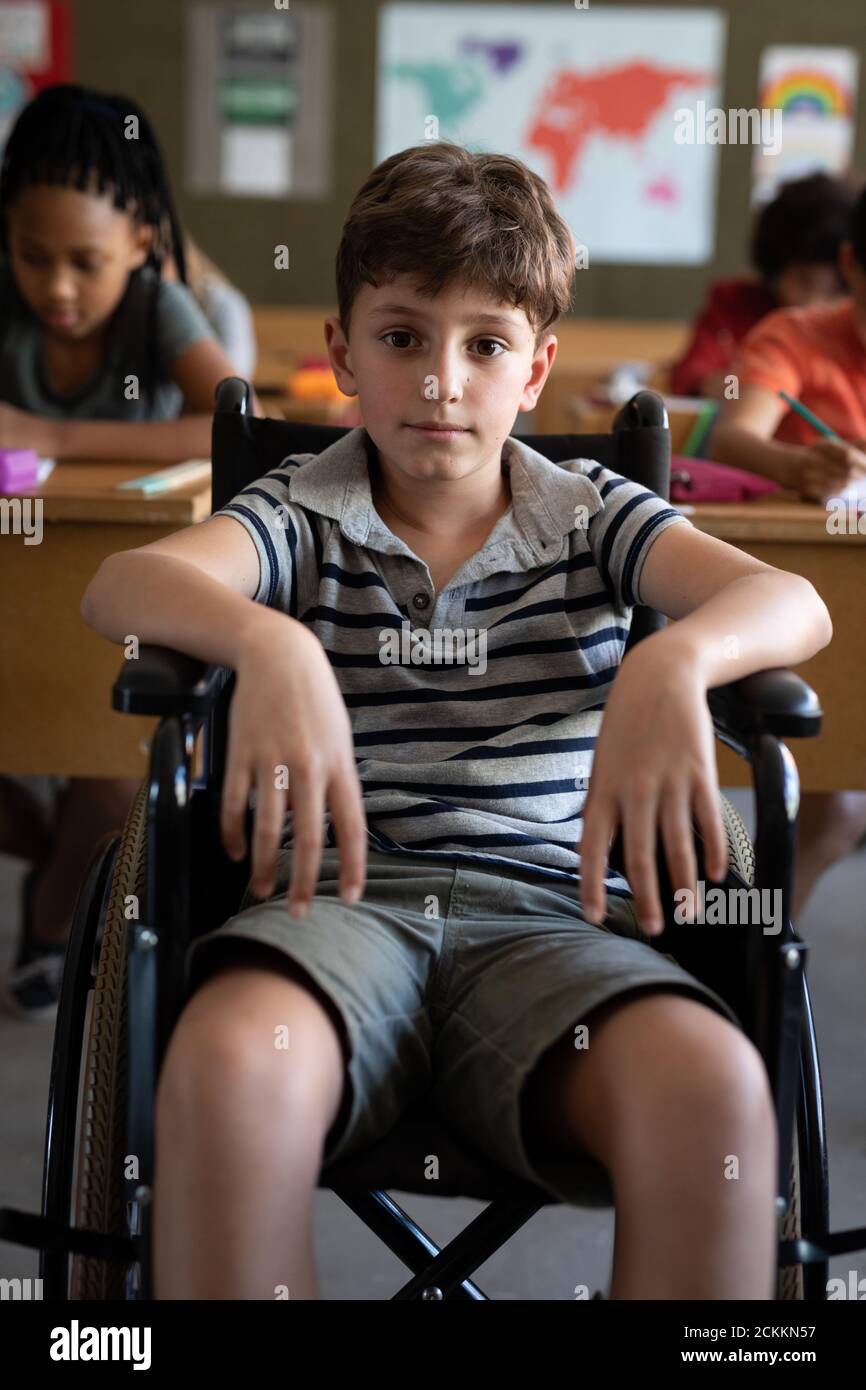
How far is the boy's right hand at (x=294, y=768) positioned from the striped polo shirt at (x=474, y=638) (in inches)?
7.0

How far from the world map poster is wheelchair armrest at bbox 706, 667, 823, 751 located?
175 inches

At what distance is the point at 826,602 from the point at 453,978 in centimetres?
77

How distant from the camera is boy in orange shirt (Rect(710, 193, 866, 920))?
6.13ft

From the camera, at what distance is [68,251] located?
1998 mm

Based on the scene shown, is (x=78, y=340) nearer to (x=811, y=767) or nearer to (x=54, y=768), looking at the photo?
(x=54, y=768)

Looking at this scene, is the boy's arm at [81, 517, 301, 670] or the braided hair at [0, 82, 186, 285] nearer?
the boy's arm at [81, 517, 301, 670]

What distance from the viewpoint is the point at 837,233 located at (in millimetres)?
3098

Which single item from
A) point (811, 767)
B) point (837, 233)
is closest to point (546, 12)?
point (837, 233)

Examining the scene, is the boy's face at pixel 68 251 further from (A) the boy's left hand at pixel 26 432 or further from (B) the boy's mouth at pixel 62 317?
(A) the boy's left hand at pixel 26 432

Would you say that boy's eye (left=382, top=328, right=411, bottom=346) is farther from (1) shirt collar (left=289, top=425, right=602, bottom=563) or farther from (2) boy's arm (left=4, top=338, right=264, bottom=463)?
(2) boy's arm (left=4, top=338, right=264, bottom=463)

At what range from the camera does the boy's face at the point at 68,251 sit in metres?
1.99
